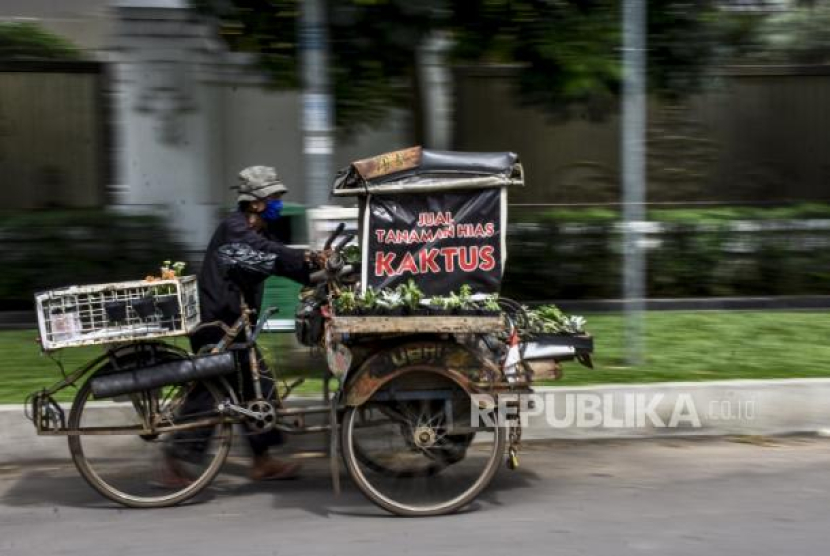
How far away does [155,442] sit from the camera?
5684 mm

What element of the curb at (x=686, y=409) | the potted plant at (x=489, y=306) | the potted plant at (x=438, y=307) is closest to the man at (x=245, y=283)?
the potted plant at (x=438, y=307)

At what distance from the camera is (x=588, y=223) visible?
1007cm

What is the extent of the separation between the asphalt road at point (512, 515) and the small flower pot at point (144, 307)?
1.05 meters

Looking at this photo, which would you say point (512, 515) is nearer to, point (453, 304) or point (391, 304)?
point (453, 304)

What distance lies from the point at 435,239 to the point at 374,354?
671 millimetres

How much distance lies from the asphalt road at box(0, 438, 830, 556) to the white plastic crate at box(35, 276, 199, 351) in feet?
3.09

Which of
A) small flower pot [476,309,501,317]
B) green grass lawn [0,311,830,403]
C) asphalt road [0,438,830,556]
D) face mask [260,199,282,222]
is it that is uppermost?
face mask [260,199,282,222]

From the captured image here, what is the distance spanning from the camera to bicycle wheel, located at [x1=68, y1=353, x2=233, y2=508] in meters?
5.55

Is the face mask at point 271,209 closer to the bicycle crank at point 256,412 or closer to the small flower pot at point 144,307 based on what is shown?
the small flower pot at point 144,307

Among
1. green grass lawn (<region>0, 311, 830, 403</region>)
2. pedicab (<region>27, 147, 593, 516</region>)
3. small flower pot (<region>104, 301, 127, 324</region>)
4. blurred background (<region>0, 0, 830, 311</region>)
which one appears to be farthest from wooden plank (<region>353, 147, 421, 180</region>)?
blurred background (<region>0, 0, 830, 311</region>)

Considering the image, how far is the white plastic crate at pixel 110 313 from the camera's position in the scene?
527 centimetres

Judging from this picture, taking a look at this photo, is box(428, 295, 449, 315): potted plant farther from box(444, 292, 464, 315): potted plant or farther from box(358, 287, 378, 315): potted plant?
box(358, 287, 378, 315): potted plant

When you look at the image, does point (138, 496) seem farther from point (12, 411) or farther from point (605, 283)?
point (605, 283)

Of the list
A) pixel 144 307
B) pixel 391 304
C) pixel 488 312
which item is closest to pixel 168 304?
pixel 144 307
